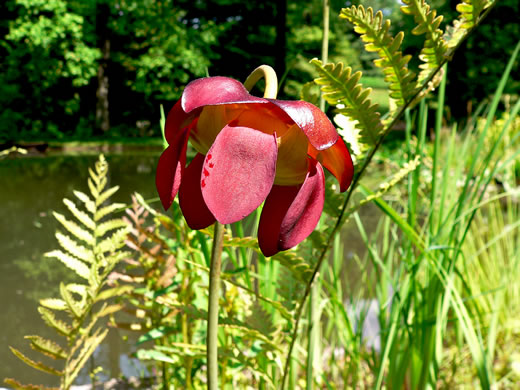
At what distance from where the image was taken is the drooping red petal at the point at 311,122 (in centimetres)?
26

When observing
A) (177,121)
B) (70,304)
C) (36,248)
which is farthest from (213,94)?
(36,248)

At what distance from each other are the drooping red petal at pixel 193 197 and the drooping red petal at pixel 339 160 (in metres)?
0.07

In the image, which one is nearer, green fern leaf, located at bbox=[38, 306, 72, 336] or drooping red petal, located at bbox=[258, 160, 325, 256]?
drooping red petal, located at bbox=[258, 160, 325, 256]

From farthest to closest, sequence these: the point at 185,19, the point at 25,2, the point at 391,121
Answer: the point at 185,19 → the point at 25,2 → the point at 391,121

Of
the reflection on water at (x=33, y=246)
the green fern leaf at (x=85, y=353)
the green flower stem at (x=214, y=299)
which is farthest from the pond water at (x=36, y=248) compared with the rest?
the green flower stem at (x=214, y=299)

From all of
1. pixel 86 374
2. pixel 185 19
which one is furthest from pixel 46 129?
pixel 86 374

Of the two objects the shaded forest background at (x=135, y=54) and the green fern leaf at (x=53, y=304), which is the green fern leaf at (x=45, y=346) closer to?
the green fern leaf at (x=53, y=304)

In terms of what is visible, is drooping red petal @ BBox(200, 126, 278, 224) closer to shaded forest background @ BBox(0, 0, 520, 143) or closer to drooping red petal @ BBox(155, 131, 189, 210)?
drooping red petal @ BBox(155, 131, 189, 210)

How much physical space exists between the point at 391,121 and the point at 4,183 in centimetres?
588

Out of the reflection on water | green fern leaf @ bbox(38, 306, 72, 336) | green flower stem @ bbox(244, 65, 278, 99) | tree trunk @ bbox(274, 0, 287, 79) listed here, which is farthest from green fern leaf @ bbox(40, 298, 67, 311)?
tree trunk @ bbox(274, 0, 287, 79)

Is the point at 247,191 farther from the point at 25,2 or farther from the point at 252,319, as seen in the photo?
the point at 25,2

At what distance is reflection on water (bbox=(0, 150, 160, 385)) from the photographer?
4.84 ft

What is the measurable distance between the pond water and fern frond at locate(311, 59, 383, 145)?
605mm

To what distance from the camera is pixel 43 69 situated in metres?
11.9
